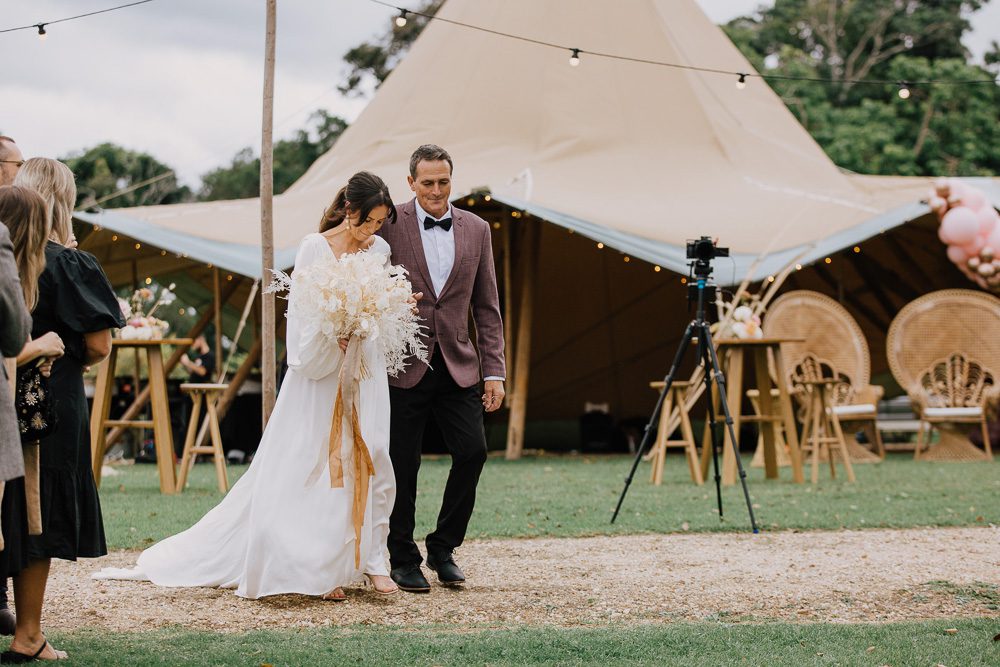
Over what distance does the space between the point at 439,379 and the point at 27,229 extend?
77.1 inches

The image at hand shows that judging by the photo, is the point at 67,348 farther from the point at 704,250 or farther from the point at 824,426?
the point at 824,426

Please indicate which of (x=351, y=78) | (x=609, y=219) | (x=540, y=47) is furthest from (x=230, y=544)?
(x=351, y=78)

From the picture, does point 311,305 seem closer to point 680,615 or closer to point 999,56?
point 680,615

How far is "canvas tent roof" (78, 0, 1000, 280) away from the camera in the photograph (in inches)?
497

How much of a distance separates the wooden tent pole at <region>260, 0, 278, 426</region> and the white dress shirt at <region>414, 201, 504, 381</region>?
77.8 inches

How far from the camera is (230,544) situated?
4.91 metres

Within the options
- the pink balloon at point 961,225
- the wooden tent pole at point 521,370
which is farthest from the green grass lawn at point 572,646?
the pink balloon at point 961,225

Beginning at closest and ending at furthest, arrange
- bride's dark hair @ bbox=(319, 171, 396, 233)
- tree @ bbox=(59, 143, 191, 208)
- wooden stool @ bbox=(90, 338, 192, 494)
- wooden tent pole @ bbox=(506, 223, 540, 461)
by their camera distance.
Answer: bride's dark hair @ bbox=(319, 171, 396, 233), wooden stool @ bbox=(90, 338, 192, 494), wooden tent pole @ bbox=(506, 223, 540, 461), tree @ bbox=(59, 143, 191, 208)

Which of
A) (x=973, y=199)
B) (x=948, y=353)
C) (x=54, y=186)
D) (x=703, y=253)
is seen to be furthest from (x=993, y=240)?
(x=54, y=186)

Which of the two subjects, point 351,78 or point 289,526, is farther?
point 351,78

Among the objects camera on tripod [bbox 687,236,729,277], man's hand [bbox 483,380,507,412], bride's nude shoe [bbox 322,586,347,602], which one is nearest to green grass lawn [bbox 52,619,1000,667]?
bride's nude shoe [bbox 322,586,347,602]

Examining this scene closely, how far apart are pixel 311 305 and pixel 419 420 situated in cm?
70

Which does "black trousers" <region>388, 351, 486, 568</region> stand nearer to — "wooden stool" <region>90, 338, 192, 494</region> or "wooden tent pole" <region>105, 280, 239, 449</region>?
"wooden stool" <region>90, 338, 192, 494</region>

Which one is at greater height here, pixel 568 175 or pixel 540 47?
pixel 540 47
